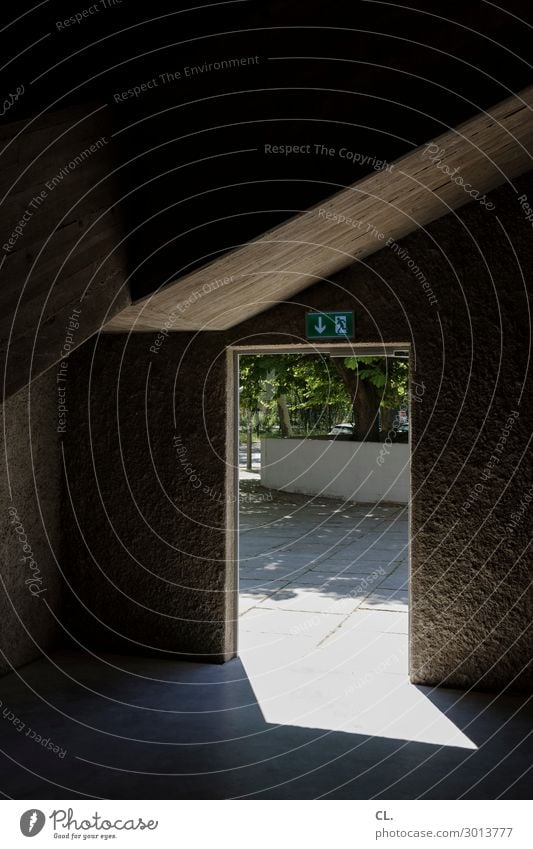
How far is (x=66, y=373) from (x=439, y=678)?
4009 millimetres

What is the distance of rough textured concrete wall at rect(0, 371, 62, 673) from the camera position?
20.7 feet

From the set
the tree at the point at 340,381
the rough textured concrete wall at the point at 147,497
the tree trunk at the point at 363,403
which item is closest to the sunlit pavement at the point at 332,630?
the rough textured concrete wall at the point at 147,497

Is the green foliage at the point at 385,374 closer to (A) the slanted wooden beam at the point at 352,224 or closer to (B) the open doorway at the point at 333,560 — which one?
(B) the open doorway at the point at 333,560

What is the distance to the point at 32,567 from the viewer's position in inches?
262

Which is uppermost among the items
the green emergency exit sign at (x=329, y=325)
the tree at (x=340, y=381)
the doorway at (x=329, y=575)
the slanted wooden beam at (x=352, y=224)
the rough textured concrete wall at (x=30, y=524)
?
the slanted wooden beam at (x=352, y=224)

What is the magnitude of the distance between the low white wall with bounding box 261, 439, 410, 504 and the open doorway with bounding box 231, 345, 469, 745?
3cm

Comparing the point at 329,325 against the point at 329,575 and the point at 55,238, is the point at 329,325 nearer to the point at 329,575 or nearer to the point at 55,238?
the point at 55,238

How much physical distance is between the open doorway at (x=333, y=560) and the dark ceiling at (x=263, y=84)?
2083mm

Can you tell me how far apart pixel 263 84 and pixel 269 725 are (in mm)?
3903

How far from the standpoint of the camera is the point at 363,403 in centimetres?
1833

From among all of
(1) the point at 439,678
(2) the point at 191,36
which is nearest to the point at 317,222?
(2) the point at 191,36

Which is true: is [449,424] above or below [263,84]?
below

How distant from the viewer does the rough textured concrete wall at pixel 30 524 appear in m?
6.31

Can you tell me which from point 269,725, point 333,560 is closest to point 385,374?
point 333,560
